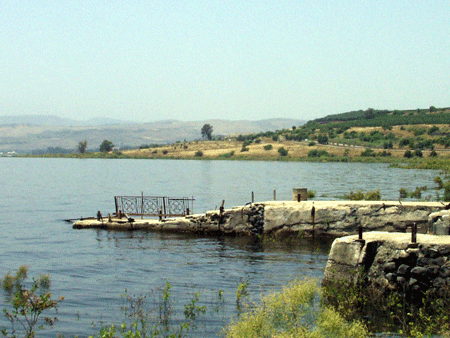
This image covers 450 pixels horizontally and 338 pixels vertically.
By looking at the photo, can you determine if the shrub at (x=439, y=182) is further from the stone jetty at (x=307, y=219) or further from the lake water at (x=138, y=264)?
the lake water at (x=138, y=264)

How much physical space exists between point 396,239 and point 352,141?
410 feet

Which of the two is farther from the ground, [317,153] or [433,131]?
[433,131]

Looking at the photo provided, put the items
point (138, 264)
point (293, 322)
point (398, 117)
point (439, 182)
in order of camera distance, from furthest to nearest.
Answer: point (398, 117)
point (439, 182)
point (138, 264)
point (293, 322)

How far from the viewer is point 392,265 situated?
1426cm

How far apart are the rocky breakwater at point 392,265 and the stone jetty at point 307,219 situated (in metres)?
6.62

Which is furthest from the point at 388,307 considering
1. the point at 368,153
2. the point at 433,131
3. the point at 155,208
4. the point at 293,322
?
the point at 433,131

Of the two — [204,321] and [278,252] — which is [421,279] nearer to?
[204,321]

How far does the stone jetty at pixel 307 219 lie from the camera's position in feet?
74.5

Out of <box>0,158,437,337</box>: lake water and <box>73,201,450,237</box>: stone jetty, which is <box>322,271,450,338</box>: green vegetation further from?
<box>73,201,450,237</box>: stone jetty

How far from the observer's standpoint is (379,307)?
14000 millimetres

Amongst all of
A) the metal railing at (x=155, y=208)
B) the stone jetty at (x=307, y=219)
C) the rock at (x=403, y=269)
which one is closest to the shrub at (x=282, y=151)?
the metal railing at (x=155, y=208)

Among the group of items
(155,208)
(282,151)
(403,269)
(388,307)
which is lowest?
(155,208)

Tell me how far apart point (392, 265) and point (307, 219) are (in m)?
10.3

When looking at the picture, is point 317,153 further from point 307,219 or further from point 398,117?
point 307,219
